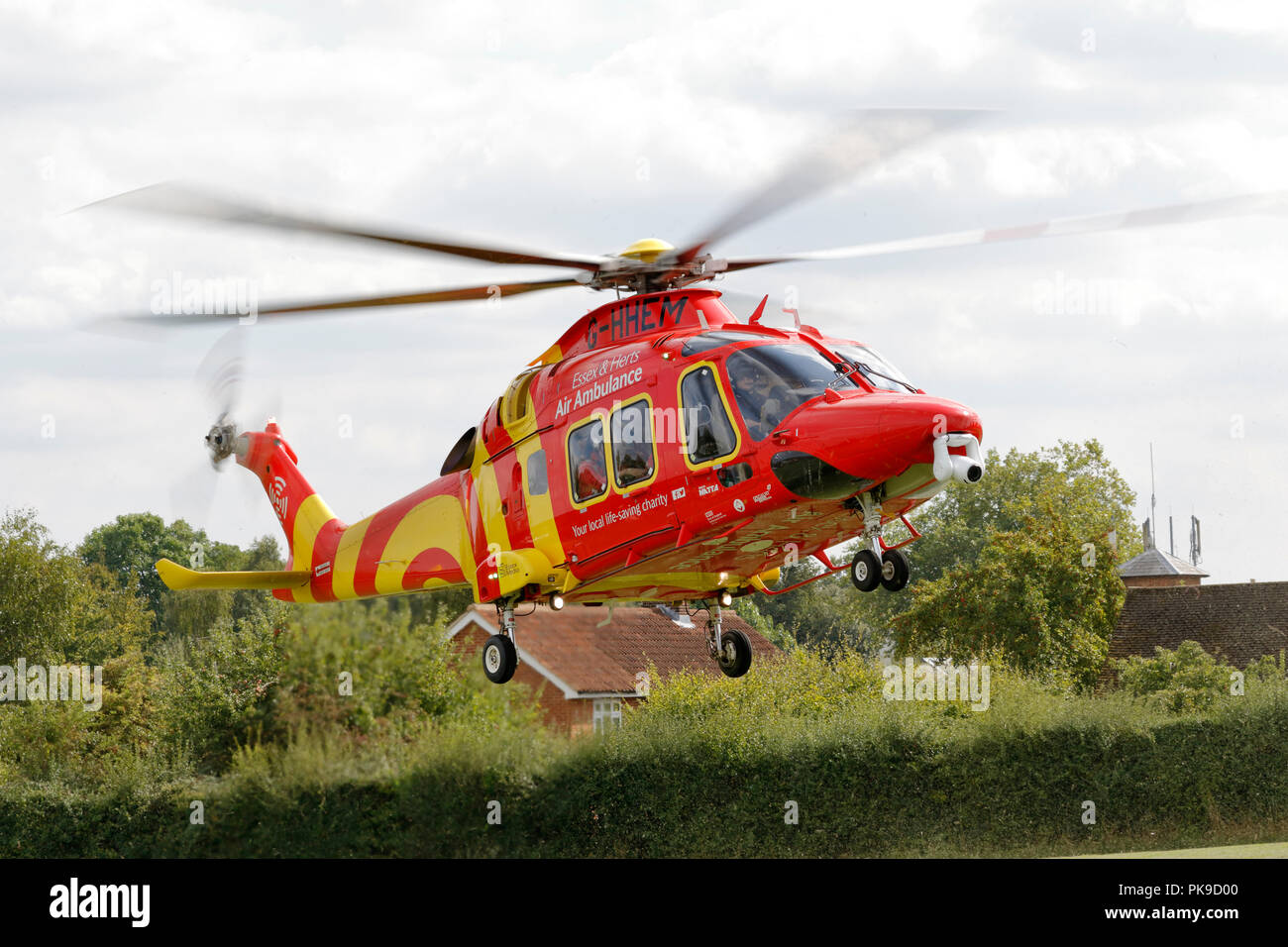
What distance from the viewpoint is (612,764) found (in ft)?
105

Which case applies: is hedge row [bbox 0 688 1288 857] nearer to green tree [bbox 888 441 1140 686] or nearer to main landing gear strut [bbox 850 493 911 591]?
green tree [bbox 888 441 1140 686]

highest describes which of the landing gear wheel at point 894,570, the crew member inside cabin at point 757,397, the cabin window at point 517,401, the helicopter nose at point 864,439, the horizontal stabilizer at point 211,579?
the cabin window at point 517,401

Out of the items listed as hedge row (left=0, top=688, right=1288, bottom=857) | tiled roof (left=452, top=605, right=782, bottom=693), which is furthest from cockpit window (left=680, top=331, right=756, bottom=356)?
hedge row (left=0, top=688, right=1288, bottom=857)

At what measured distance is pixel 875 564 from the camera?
46.6ft

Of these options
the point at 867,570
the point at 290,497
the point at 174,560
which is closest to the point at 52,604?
the point at 174,560

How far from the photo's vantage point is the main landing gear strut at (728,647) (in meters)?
18.1

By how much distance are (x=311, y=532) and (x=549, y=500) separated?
657 cm

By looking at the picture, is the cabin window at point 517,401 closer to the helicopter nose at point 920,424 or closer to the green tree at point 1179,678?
the helicopter nose at point 920,424

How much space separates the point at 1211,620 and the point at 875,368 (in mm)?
35154

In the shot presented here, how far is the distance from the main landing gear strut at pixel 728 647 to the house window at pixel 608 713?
49.0 ft

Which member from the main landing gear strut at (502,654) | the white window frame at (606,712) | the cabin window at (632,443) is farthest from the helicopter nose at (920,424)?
the white window frame at (606,712)

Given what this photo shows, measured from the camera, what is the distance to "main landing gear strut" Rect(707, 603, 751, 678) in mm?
18141

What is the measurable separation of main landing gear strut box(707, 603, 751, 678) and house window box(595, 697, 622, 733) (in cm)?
1495

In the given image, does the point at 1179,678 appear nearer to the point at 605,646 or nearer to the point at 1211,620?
the point at 1211,620
